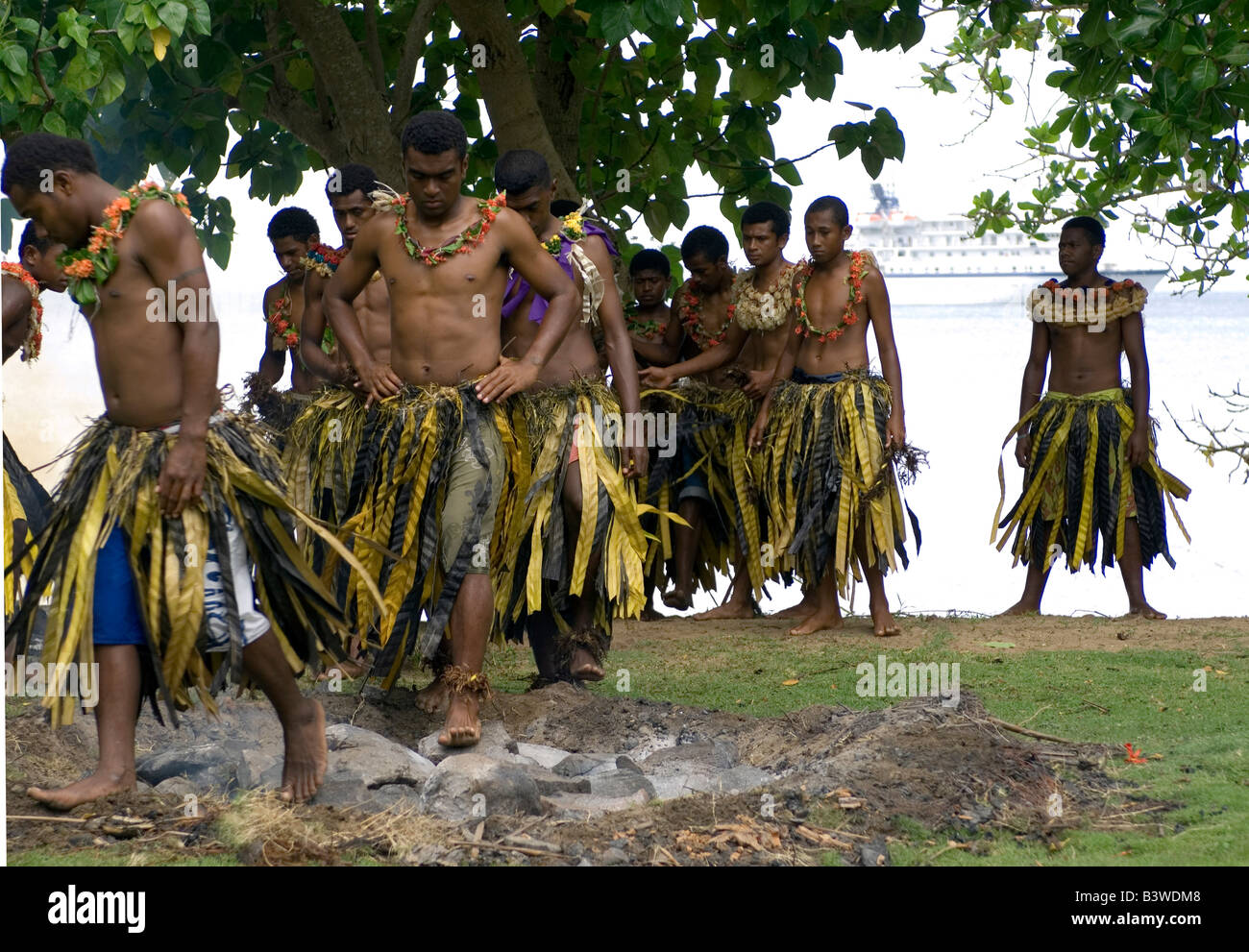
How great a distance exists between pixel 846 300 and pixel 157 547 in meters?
3.67

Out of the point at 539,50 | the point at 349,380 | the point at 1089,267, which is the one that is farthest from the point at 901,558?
the point at 539,50

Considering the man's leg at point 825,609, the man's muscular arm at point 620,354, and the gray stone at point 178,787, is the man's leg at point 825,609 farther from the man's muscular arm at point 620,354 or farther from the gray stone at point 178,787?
the gray stone at point 178,787

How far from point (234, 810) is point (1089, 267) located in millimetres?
5007

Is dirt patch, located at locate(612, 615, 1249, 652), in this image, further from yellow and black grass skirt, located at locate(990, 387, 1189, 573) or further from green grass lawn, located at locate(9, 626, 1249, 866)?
yellow and black grass skirt, located at locate(990, 387, 1189, 573)

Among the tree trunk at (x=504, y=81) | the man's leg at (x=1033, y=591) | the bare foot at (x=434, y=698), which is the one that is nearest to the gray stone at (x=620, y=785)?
the bare foot at (x=434, y=698)

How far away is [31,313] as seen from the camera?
14.1 feet

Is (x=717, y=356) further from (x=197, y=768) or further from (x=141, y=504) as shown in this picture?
(x=141, y=504)

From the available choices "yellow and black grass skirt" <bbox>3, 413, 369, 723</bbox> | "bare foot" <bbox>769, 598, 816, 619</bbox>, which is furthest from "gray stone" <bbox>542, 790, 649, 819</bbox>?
"bare foot" <bbox>769, 598, 816, 619</bbox>

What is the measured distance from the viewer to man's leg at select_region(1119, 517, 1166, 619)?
7000 millimetres

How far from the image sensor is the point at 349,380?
5324mm

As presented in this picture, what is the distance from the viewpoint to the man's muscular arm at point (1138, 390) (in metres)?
6.92

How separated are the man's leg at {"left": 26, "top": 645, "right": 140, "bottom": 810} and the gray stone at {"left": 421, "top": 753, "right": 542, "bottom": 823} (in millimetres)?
674

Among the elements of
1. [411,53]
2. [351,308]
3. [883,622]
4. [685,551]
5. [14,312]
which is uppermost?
[411,53]

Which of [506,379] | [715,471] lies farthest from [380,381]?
[715,471]
